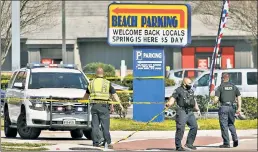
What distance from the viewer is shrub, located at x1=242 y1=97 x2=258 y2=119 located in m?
24.0

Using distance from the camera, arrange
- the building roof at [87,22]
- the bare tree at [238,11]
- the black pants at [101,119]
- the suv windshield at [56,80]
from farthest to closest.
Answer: the building roof at [87,22]
the bare tree at [238,11]
the suv windshield at [56,80]
the black pants at [101,119]

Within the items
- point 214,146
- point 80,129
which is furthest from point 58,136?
point 214,146

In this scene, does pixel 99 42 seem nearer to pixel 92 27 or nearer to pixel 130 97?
pixel 92 27

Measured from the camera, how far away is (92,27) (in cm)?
5138

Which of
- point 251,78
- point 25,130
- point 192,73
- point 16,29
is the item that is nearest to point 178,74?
point 192,73

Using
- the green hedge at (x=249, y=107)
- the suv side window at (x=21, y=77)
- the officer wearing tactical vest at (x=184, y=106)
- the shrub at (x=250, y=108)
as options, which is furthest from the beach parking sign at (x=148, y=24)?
the officer wearing tactical vest at (x=184, y=106)

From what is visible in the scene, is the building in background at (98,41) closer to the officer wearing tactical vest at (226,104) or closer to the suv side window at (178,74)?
the suv side window at (178,74)

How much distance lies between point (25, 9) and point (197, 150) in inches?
714

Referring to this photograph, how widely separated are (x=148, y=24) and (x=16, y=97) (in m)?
5.95

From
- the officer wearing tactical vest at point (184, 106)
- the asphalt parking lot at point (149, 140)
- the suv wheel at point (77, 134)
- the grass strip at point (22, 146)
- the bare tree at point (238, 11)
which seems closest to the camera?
the grass strip at point (22, 146)

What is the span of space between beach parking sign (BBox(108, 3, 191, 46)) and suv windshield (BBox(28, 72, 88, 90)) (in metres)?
4.20

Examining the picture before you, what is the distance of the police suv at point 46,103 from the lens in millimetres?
17891

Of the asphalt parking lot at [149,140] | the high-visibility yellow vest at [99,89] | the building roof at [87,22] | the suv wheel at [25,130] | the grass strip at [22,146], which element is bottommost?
the asphalt parking lot at [149,140]

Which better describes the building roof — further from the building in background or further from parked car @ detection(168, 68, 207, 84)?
parked car @ detection(168, 68, 207, 84)
